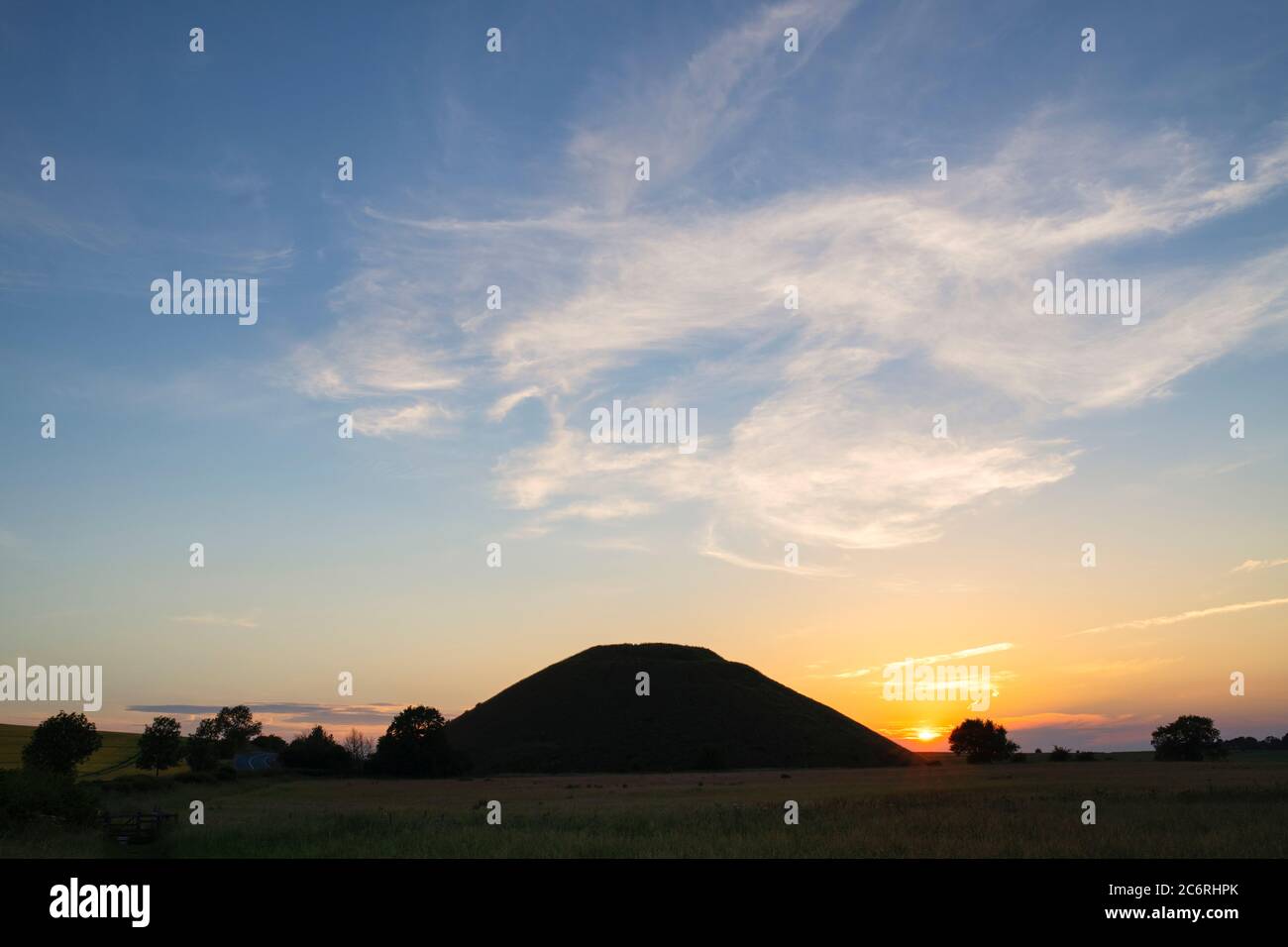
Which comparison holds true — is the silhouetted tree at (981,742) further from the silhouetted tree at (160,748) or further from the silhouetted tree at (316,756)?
the silhouetted tree at (160,748)

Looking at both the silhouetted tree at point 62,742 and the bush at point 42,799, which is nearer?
the bush at point 42,799

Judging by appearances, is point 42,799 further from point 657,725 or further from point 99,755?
point 657,725

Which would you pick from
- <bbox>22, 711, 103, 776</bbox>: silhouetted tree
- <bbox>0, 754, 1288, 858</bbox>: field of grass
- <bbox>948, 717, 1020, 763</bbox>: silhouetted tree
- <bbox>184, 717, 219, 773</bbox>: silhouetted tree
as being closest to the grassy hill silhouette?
<bbox>948, 717, 1020, 763</bbox>: silhouetted tree

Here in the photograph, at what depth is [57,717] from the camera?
355ft

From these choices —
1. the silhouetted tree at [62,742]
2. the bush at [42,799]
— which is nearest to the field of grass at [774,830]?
the bush at [42,799]

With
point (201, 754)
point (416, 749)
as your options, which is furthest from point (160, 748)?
point (416, 749)

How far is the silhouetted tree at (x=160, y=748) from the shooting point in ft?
395

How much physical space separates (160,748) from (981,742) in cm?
13419

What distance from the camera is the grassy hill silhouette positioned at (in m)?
150

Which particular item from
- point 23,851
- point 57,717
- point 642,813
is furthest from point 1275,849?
point 57,717

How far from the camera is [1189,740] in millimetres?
155250

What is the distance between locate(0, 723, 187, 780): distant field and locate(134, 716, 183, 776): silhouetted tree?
1.83 m

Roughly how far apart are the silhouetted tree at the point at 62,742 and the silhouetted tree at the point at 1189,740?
160 meters
